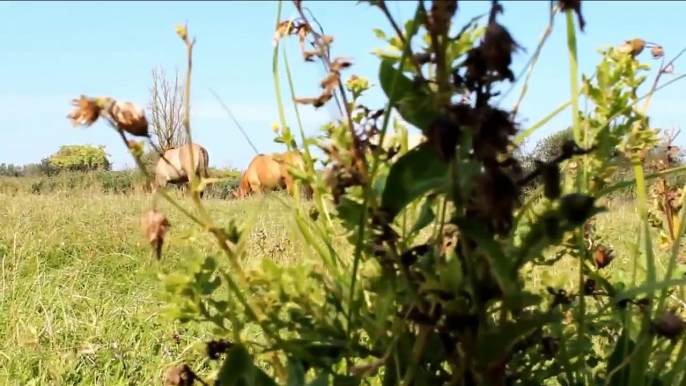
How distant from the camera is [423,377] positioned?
0.48m

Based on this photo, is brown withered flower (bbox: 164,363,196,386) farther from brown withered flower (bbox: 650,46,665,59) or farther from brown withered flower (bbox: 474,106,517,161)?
brown withered flower (bbox: 650,46,665,59)

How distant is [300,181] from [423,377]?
193mm

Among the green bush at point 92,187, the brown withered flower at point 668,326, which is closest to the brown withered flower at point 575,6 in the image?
the brown withered flower at point 668,326

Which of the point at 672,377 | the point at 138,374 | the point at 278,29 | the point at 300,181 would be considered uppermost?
the point at 278,29

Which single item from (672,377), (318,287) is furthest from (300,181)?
(672,377)

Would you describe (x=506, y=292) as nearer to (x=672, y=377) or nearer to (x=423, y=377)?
(x=423, y=377)

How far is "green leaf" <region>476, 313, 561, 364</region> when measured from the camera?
1.41 ft

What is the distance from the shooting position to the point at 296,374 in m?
0.50

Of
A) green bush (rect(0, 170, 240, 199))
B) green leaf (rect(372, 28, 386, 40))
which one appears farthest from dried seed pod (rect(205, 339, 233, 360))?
green bush (rect(0, 170, 240, 199))

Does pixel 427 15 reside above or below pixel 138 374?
above

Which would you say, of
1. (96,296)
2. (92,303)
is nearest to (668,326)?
(92,303)

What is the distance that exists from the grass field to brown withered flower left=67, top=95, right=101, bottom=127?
0.09 m

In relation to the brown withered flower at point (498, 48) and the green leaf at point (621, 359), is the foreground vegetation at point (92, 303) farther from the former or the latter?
the green leaf at point (621, 359)

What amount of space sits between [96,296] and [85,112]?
2.05 m
